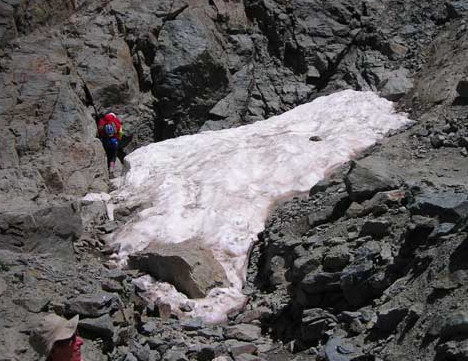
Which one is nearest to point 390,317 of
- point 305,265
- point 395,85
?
point 305,265

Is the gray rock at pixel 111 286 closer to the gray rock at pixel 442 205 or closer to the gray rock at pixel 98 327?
the gray rock at pixel 98 327

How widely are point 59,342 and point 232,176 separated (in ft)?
28.8

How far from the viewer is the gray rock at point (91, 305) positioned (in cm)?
859

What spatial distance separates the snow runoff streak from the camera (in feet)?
41.2

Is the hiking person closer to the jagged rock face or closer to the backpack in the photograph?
the backpack

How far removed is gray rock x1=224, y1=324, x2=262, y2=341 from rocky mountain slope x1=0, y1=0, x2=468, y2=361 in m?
0.03

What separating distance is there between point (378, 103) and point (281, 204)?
5771 millimetres

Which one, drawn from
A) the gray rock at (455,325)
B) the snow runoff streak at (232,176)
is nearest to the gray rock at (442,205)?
the gray rock at (455,325)

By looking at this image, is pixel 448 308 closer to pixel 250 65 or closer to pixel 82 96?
pixel 82 96

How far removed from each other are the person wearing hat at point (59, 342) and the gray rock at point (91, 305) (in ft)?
5.28

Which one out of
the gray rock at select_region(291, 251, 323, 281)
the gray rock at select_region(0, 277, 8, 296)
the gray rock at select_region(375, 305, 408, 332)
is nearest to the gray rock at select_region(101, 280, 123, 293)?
the gray rock at select_region(0, 277, 8, 296)

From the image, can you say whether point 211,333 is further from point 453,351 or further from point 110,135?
point 110,135

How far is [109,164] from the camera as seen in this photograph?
54.4 feet

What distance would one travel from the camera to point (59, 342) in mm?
6480
